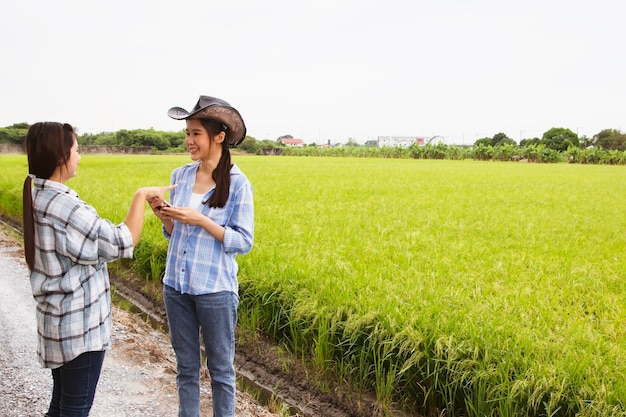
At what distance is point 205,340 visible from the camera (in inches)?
81.5

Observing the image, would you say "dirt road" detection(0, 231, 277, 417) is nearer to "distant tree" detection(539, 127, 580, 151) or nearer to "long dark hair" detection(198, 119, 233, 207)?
"long dark hair" detection(198, 119, 233, 207)

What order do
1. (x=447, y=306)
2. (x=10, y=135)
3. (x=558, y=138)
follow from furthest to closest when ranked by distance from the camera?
(x=558, y=138) → (x=10, y=135) → (x=447, y=306)

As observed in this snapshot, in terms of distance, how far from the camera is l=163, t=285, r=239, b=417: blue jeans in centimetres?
203

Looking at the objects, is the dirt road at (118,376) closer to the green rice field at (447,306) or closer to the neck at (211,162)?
the green rice field at (447,306)

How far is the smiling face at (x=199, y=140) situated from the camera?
202 cm

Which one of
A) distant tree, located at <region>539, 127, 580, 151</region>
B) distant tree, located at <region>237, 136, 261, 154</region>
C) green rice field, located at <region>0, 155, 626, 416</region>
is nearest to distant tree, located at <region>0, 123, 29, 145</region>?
distant tree, located at <region>237, 136, 261, 154</region>

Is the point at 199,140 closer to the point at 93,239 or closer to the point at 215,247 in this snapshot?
the point at 215,247

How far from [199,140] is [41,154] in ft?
1.82

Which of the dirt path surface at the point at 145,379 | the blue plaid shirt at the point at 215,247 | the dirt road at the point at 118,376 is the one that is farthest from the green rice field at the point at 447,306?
the blue plaid shirt at the point at 215,247

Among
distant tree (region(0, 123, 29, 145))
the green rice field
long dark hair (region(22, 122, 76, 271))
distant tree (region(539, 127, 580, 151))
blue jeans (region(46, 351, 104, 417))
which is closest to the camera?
long dark hair (region(22, 122, 76, 271))

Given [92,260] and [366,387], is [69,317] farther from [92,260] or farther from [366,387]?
[366,387]

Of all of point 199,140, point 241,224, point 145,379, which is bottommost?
point 145,379

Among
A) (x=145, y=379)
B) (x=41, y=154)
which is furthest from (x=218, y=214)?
(x=145, y=379)

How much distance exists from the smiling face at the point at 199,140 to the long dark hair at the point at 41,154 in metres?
0.45
